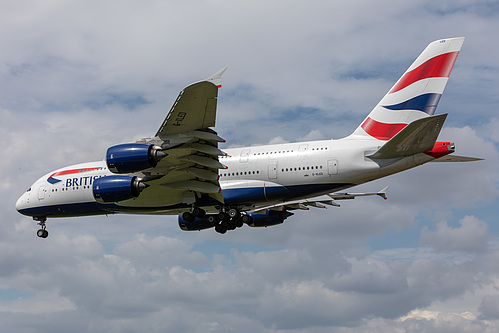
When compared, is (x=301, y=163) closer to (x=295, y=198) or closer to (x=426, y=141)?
(x=295, y=198)

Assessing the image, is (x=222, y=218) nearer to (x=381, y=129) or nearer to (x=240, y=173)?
(x=240, y=173)

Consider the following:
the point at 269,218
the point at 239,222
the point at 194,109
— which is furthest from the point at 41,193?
the point at 194,109

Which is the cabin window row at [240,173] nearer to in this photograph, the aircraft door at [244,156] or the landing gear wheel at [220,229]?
the aircraft door at [244,156]

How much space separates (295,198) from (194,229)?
840 centimetres

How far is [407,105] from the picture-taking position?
31.5 metres

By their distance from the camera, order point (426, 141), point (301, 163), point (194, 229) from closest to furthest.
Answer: point (426, 141) < point (301, 163) < point (194, 229)

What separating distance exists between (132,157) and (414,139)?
12547 millimetres

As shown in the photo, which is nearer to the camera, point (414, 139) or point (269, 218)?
point (414, 139)

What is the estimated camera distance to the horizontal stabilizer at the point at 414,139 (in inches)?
1014

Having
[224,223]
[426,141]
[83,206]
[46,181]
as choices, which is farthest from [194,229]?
[426,141]

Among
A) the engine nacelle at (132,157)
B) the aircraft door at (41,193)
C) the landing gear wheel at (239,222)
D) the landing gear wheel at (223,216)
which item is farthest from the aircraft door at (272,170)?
the aircraft door at (41,193)

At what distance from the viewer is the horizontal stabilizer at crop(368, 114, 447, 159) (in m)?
25.8

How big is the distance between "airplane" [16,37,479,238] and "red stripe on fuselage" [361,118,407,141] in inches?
2.0

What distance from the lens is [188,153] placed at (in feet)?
93.2
